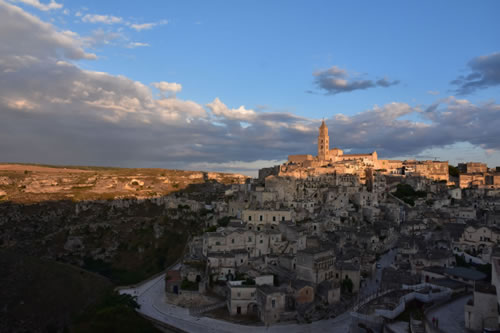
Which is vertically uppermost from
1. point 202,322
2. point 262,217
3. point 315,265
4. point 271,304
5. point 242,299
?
point 262,217

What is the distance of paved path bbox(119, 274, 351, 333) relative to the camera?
2628 centimetres

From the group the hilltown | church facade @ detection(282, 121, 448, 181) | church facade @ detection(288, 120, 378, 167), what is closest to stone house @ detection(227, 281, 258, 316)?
the hilltown

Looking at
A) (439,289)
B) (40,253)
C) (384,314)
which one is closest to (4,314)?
(40,253)

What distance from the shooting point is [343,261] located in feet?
113

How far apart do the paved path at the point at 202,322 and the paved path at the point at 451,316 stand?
777cm

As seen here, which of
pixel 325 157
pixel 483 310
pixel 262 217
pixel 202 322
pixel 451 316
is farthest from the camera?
pixel 325 157

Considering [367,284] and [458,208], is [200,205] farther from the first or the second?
[458,208]

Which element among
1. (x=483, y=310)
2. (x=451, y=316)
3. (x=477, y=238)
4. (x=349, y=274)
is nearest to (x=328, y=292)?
(x=349, y=274)

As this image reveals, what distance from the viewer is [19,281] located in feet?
126

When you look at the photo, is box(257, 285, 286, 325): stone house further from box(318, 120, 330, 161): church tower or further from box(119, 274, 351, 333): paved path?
box(318, 120, 330, 161): church tower

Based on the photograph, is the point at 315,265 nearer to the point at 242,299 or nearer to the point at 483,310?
the point at 242,299

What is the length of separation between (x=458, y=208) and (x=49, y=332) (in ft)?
163

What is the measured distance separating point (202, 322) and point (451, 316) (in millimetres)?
17563

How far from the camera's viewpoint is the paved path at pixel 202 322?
26281 millimetres
